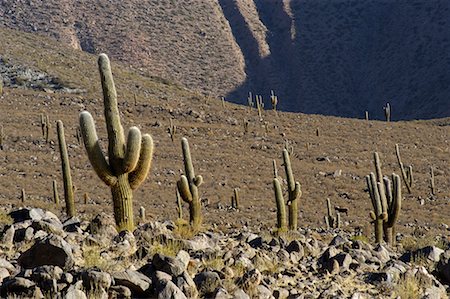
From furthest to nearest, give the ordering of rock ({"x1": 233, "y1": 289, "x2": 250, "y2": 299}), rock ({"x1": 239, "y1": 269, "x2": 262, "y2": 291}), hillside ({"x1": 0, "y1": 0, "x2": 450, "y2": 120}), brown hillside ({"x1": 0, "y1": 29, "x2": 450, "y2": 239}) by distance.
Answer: hillside ({"x1": 0, "y1": 0, "x2": 450, "y2": 120}) → brown hillside ({"x1": 0, "y1": 29, "x2": 450, "y2": 239}) → rock ({"x1": 239, "y1": 269, "x2": 262, "y2": 291}) → rock ({"x1": 233, "y1": 289, "x2": 250, "y2": 299})

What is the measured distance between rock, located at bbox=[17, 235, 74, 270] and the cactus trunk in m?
4.23

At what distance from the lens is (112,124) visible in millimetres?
11023

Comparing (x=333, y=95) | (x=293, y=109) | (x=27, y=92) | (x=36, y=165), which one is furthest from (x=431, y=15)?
(x=36, y=165)

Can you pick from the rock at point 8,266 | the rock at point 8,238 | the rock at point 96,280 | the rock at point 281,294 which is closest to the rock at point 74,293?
the rock at point 96,280

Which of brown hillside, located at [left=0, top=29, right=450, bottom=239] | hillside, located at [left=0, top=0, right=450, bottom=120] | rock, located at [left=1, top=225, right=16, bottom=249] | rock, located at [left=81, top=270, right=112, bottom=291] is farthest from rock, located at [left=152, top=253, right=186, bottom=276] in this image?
hillside, located at [left=0, top=0, right=450, bottom=120]

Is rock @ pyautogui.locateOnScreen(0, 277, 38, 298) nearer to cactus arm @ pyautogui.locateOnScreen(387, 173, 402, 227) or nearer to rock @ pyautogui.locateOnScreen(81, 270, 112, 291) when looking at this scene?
rock @ pyautogui.locateOnScreen(81, 270, 112, 291)

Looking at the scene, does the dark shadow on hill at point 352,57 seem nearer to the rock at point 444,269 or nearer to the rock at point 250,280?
the rock at point 444,269

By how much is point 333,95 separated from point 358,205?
189 ft

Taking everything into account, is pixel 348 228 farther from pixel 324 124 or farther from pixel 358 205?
pixel 324 124

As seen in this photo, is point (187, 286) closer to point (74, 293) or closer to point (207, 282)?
point (207, 282)

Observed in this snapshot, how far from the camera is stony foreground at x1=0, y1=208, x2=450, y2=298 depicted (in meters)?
5.59

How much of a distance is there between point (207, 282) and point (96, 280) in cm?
112

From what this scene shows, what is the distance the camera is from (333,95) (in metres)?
87.9

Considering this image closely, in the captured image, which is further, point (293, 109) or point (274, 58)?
point (274, 58)
